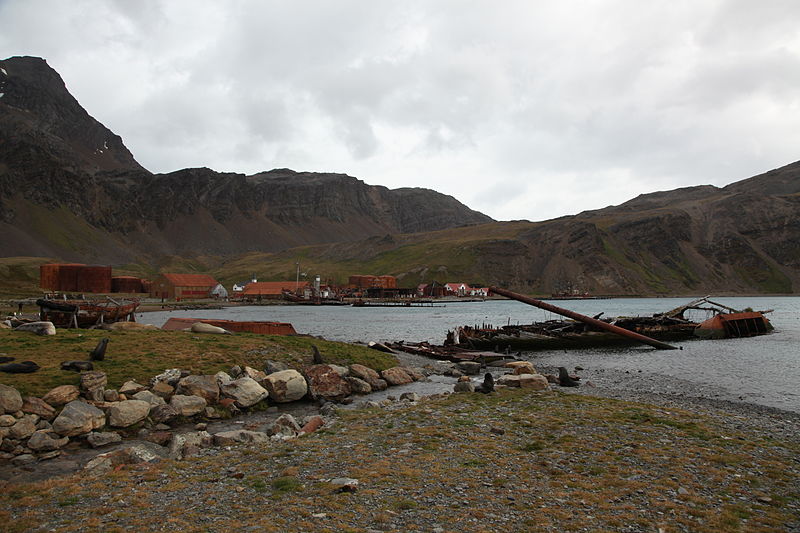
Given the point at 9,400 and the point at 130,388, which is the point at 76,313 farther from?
the point at 9,400

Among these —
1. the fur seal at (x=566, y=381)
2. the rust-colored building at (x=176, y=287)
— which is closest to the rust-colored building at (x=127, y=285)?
the rust-colored building at (x=176, y=287)

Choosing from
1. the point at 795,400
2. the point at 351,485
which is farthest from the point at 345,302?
the point at 351,485

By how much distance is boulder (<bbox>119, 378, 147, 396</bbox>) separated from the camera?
18781mm

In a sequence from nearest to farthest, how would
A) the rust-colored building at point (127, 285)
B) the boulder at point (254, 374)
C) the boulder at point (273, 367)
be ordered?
the boulder at point (254, 374), the boulder at point (273, 367), the rust-colored building at point (127, 285)

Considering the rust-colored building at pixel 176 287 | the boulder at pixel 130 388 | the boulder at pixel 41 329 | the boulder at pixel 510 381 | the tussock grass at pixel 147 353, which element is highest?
the rust-colored building at pixel 176 287

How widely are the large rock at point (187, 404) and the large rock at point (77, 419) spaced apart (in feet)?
8.28

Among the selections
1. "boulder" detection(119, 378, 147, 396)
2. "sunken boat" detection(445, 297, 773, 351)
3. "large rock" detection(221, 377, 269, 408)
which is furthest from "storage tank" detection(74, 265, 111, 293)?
"large rock" detection(221, 377, 269, 408)

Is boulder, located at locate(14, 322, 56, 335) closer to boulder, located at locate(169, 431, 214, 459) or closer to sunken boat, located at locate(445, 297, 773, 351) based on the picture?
boulder, located at locate(169, 431, 214, 459)

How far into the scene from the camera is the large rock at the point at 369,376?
2705cm

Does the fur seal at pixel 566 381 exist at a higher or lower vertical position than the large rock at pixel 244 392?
lower

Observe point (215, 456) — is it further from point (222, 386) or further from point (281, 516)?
point (222, 386)

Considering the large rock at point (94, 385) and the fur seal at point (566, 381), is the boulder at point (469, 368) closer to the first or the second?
the fur seal at point (566, 381)

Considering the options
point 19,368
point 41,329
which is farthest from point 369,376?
point 41,329

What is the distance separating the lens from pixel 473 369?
35.4 metres
